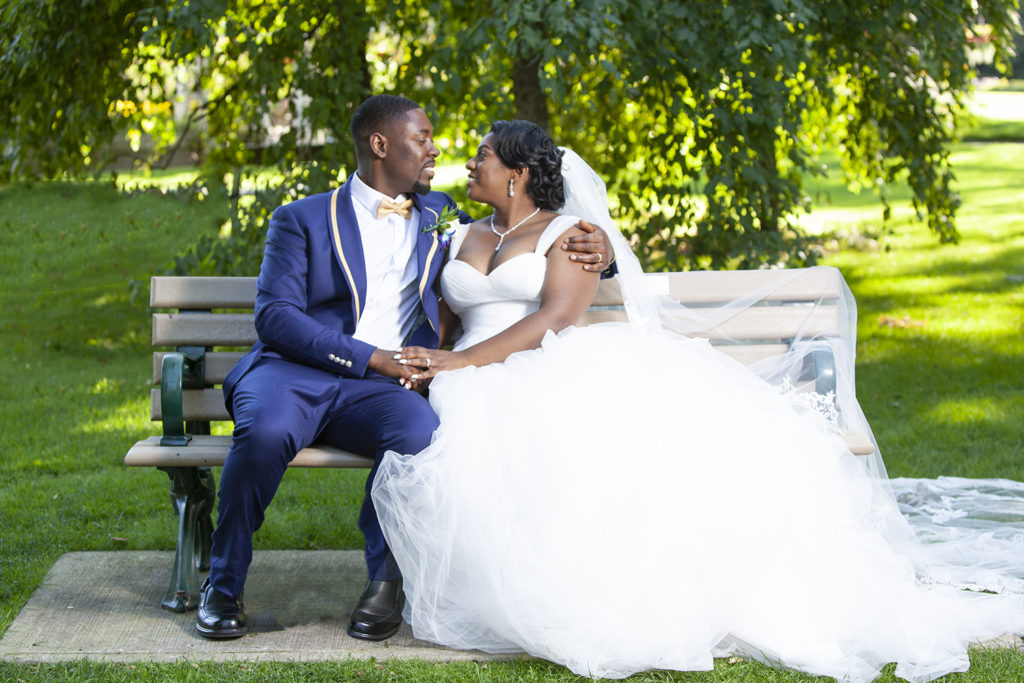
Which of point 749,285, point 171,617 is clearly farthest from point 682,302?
point 171,617

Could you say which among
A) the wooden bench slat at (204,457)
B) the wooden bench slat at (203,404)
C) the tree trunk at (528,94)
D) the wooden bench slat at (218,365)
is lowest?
the wooden bench slat at (204,457)

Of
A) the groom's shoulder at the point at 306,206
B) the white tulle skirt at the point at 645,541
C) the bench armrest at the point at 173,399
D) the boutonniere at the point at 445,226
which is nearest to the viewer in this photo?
the white tulle skirt at the point at 645,541

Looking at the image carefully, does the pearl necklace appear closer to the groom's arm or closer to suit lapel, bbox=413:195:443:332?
suit lapel, bbox=413:195:443:332

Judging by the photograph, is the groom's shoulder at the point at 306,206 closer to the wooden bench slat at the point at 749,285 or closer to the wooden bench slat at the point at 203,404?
the wooden bench slat at the point at 203,404

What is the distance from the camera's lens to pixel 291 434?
3.45m

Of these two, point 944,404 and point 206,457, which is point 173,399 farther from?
point 944,404

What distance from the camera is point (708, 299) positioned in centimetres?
423

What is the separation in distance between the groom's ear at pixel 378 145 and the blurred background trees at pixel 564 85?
154 centimetres

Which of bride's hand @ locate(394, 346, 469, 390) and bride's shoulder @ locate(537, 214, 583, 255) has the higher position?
bride's shoulder @ locate(537, 214, 583, 255)

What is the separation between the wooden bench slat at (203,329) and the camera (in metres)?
4.06

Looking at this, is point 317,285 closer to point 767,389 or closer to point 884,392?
point 767,389

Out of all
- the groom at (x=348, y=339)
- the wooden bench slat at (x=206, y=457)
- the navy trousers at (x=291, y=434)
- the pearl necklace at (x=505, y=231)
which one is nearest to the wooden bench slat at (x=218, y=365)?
the groom at (x=348, y=339)

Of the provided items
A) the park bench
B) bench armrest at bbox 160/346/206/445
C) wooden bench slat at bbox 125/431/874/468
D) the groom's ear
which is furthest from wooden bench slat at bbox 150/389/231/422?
the groom's ear

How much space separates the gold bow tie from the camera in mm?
3977
